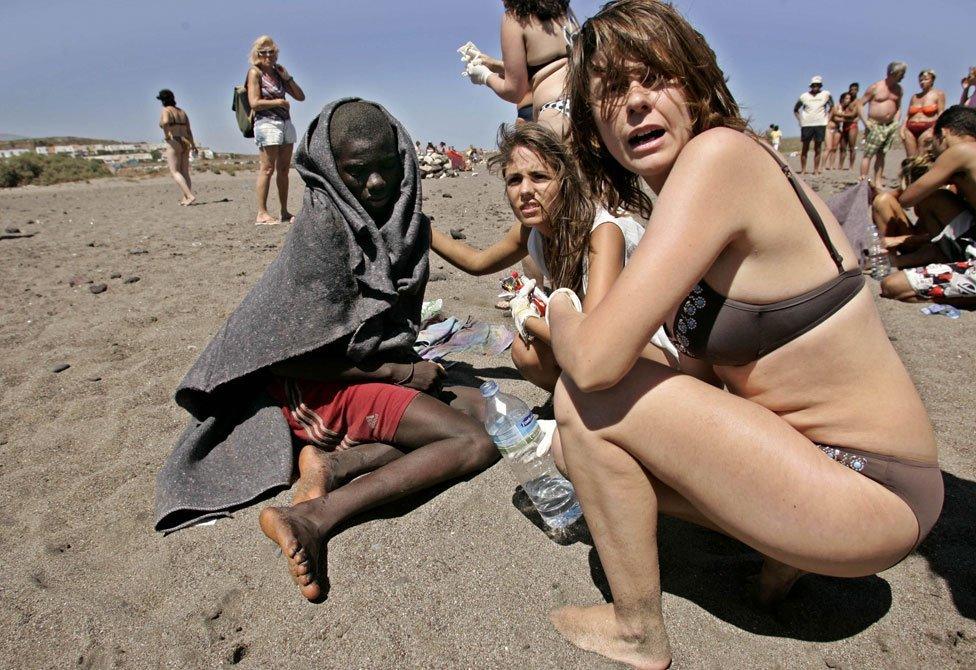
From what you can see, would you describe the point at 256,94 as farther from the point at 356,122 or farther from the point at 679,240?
the point at 679,240

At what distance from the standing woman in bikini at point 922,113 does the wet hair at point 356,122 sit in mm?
8780

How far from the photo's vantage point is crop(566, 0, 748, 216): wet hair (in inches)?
64.5

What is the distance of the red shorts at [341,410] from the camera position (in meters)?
2.74

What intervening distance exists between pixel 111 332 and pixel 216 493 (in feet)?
8.26

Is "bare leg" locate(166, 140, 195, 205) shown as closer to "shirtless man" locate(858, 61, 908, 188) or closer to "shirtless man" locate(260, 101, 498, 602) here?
"shirtless man" locate(260, 101, 498, 602)

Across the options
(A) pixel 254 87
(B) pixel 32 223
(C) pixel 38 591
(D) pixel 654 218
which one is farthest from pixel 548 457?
(B) pixel 32 223

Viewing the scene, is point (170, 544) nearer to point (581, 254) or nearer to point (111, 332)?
point (581, 254)

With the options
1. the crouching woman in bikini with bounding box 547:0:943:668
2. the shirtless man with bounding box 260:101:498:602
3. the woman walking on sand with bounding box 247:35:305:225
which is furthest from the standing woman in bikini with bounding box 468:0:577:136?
the woman walking on sand with bounding box 247:35:305:225

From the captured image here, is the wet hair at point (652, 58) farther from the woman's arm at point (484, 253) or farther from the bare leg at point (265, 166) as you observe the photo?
the bare leg at point (265, 166)

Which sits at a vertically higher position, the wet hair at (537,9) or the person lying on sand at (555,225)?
the wet hair at (537,9)

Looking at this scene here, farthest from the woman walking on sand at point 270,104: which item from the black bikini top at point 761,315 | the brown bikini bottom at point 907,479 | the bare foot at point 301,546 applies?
the brown bikini bottom at point 907,479

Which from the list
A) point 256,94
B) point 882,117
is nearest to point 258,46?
point 256,94

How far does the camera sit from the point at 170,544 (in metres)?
2.42

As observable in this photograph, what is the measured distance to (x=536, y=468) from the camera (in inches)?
105
